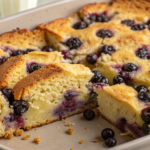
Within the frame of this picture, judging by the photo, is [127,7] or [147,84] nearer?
[147,84]

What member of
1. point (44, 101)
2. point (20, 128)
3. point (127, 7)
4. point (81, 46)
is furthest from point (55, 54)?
point (127, 7)

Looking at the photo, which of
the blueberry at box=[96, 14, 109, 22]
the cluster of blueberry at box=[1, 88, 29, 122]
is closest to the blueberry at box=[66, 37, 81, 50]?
the blueberry at box=[96, 14, 109, 22]

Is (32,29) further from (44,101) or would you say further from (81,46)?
(44,101)

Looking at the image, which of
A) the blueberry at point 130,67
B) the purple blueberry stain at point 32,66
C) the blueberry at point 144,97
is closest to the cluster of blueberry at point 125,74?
the blueberry at point 130,67

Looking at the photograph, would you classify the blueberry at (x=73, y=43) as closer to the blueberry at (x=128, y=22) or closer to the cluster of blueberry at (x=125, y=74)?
the cluster of blueberry at (x=125, y=74)

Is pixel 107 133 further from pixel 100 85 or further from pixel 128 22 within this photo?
pixel 128 22

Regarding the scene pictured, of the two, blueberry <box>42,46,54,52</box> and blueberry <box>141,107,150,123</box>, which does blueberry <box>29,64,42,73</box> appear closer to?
blueberry <box>42,46,54,52</box>
